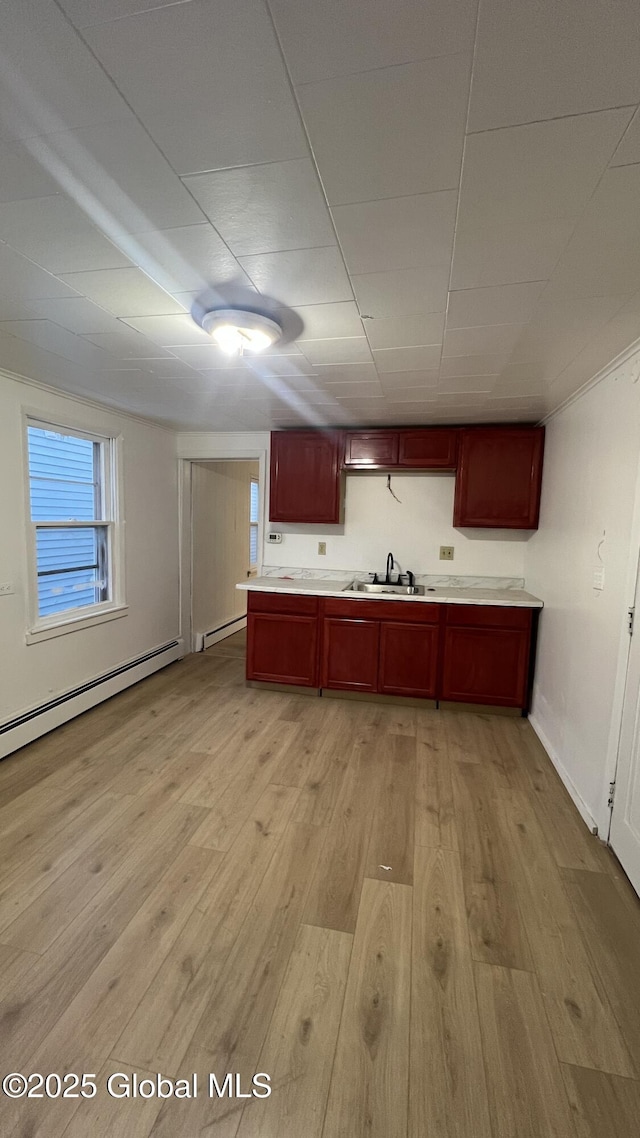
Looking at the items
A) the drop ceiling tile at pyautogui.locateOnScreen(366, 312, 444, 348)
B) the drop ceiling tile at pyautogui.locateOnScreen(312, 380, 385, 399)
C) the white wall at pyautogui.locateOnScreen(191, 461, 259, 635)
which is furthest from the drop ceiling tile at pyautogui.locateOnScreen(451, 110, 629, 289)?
the white wall at pyautogui.locateOnScreen(191, 461, 259, 635)

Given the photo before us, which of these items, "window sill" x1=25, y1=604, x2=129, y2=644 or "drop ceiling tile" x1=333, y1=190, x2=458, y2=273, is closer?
"drop ceiling tile" x1=333, y1=190, x2=458, y2=273

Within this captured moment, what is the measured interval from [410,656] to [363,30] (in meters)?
3.26

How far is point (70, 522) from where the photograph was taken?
3188 mm

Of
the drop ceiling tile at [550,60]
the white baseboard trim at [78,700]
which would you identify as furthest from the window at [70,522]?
the drop ceiling tile at [550,60]

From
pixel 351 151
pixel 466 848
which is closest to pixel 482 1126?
pixel 466 848

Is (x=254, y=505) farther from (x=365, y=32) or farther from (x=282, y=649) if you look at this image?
(x=365, y=32)

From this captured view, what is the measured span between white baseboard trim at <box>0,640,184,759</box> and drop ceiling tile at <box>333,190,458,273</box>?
3.02 meters

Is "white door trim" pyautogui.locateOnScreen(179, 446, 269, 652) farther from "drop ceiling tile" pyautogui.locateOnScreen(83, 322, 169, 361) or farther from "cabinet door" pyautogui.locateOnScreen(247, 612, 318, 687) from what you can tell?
"drop ceiling tile" pyautogui.locateOnScreen(83, 322, 169, 361)

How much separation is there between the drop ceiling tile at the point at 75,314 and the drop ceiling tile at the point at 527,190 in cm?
139

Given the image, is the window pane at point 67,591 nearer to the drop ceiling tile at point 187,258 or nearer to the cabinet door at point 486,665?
the drop ceiling tile at point 187,258

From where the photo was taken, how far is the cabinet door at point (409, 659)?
349 cm

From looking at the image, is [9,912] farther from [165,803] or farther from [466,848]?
[466,848]

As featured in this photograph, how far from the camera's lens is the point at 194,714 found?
334 centimetres

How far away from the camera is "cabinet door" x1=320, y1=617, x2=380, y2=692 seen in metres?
3.59
